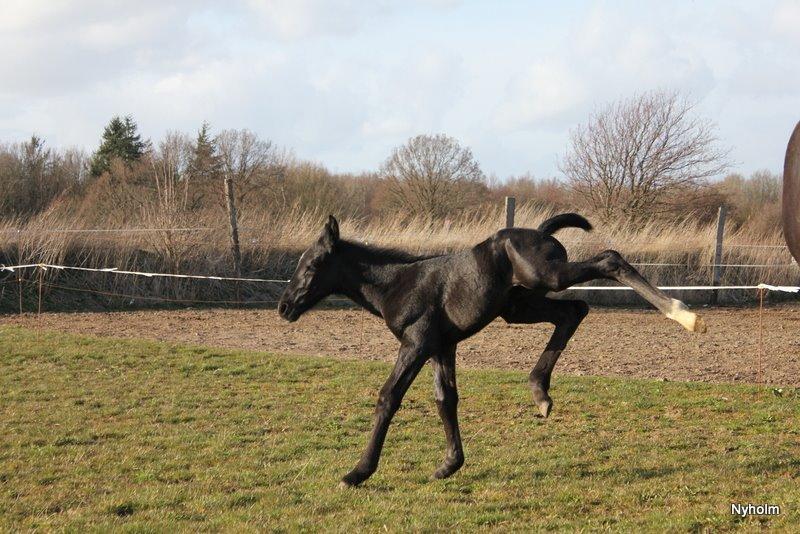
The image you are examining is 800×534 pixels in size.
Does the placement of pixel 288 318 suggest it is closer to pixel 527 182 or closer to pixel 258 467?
pixel 258 467

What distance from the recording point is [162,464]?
735 cm

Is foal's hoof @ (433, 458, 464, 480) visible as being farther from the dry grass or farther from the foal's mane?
the dry grass

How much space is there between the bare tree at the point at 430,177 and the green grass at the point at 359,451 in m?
28.6

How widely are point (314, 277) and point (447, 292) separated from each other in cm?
111

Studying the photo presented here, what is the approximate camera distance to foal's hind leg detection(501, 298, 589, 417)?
634 cm

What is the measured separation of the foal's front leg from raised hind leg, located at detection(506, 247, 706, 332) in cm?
93

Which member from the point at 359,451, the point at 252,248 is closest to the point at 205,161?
the point at 252,248

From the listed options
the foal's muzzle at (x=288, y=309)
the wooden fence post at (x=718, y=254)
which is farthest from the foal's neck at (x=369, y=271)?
the wooden fence post at (x=718, y=254)

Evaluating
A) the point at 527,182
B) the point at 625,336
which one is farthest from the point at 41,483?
the point at 527,182

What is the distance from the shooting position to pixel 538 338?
1673cm

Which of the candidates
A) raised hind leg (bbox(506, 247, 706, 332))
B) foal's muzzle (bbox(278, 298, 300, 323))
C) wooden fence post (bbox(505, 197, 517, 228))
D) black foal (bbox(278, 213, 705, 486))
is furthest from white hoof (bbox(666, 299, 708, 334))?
wooden fence post (bbox(505, 197, 517, 228))

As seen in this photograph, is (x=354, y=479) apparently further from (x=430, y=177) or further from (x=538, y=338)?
(x=430, y=177)

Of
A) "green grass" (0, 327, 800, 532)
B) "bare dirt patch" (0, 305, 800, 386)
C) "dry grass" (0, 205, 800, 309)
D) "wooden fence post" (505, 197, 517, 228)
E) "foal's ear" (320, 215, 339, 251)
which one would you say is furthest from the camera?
"dry grass" (0, 205, 800, 309)

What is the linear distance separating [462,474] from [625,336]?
10.9 m
